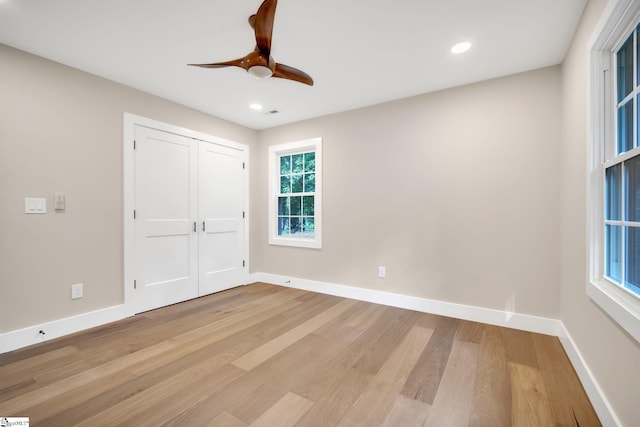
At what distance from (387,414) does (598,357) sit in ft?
4.02

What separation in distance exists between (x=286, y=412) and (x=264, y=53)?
2191 mm

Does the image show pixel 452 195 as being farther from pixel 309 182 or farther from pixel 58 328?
pixel 58 328

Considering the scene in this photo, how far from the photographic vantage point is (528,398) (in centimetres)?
163

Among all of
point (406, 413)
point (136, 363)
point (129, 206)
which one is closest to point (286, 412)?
point (406, 413)

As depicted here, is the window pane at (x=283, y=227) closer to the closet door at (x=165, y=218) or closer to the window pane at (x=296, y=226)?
the window pane at (x=296, y=226)

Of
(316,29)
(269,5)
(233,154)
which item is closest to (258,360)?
(269,5)

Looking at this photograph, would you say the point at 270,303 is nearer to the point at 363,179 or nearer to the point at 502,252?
the point at 363,179

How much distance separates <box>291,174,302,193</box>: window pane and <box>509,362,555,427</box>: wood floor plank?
3222 millimetres

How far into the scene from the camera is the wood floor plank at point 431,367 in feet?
5.54

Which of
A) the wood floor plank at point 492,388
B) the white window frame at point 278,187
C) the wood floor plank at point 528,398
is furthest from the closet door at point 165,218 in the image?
the wood floor plank at point 528,398

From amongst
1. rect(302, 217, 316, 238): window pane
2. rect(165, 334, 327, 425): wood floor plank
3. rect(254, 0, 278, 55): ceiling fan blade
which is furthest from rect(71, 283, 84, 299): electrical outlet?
rect(254, 0, 278, 55): ceiling fan blade

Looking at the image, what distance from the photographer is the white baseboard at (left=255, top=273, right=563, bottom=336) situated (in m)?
2.52

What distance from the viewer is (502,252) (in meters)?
2.70

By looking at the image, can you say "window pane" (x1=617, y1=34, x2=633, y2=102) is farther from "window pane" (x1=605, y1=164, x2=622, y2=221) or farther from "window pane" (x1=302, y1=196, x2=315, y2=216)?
"window pane" (x1=302, y1=196, x2=315, y2=216)
